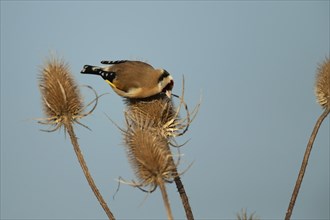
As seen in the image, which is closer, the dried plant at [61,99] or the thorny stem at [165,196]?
the thorny stem at [165,196]

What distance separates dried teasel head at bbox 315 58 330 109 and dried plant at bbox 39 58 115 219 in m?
1.24

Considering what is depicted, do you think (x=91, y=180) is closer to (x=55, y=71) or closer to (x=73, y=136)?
(x=73, y=136)

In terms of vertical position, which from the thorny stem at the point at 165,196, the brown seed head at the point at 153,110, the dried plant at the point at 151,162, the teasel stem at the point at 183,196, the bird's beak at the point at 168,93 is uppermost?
the bird's beak at the point at 168,93

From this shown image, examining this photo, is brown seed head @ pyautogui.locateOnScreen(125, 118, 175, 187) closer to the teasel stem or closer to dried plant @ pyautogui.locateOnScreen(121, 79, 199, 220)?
dried plant @ pyautogui.locateOnScreen(121, 79, 199, 220)

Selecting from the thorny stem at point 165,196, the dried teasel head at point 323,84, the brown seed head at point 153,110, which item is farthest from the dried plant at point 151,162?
the dried teasel head at point 323,84

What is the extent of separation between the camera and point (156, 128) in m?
2.96

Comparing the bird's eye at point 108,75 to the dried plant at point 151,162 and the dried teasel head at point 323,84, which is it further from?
the dried teasel head at point 323,84

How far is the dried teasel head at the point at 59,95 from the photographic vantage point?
2.88m

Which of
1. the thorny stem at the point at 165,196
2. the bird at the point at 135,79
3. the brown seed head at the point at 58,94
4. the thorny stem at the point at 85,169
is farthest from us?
the bird at the point at 135,79

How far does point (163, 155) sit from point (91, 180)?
0.52m

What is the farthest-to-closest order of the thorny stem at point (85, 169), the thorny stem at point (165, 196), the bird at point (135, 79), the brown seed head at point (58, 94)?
1. the bird at point (135, 79)
2. the brown seed head at point (58, 94)
3. the thorny stem at point (85, 169)
4. the thorny stem at point (165, 196)

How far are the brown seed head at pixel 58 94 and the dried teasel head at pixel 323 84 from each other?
4.34 ft

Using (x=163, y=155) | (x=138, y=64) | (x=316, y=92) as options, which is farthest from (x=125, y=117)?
(x=316, y=92)

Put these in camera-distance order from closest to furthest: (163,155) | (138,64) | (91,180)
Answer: (163,155), (91,180), (138,64)
